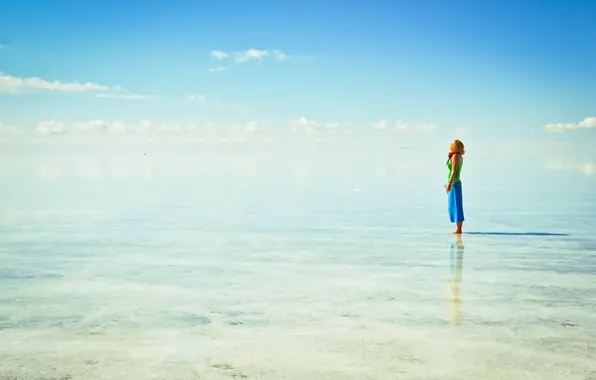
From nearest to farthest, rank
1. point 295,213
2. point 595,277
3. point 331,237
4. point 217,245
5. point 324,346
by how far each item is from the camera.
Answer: point 324,346
point 595,277
point 217,245
point 331,237
point 295,213

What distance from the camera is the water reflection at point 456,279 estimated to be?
5.92 metres

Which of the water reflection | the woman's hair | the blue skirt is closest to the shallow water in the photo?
the water reflection

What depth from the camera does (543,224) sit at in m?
13.5

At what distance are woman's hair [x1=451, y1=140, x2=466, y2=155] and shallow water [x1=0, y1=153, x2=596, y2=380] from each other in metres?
1.76

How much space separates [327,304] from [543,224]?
8.97 meters

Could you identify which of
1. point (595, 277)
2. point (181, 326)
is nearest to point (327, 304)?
point (181, 326)

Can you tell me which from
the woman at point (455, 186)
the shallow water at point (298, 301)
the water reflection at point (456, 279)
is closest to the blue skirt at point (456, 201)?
the woman at point (455, 186)

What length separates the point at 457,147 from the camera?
1188 centimetres

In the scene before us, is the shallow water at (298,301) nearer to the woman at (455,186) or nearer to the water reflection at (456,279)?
the water reflection at (456,279)

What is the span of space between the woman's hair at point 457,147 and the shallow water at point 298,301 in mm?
1758

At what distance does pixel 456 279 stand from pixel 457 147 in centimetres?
489

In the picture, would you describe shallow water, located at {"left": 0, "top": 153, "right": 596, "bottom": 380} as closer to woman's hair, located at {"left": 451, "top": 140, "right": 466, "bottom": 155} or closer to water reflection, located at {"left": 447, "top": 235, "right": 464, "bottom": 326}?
water reflection, located at {"left": 447, "top": 235, "right": 464, "bottom": 326}

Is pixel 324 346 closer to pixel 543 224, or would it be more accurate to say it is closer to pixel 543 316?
pixel 543 316

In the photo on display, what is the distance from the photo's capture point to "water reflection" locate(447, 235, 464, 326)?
19.4ft
